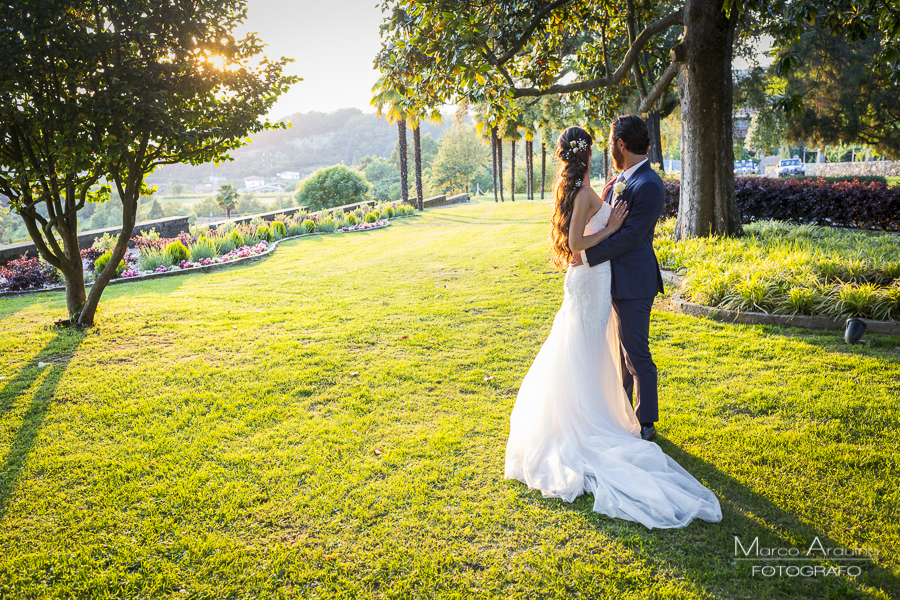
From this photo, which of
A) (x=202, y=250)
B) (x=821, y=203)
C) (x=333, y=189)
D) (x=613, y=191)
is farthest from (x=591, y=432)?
(x=333, y=189)

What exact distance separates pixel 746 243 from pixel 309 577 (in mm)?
8496

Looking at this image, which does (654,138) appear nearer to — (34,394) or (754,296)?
(754,296)

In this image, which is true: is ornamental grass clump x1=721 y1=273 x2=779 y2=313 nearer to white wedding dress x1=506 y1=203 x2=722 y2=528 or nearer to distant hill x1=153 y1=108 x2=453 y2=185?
white wedding dress x1=506 y1=203 x2=722 y2=528

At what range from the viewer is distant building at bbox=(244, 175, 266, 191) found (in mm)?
150438

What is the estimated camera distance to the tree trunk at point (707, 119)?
341 inches

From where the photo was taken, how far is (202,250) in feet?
40.7

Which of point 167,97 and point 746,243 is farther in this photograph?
point 746,243

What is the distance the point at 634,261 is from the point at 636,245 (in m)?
0.13

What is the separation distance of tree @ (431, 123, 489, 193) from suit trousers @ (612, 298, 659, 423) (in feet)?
218

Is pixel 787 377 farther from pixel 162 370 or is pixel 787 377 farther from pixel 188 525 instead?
pixel 162 370

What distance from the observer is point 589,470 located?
3215 mm

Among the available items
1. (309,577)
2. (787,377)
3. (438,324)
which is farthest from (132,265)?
(787,377)

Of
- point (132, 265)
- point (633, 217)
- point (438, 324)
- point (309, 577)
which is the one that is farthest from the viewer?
point (132, 265)

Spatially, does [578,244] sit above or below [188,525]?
above
